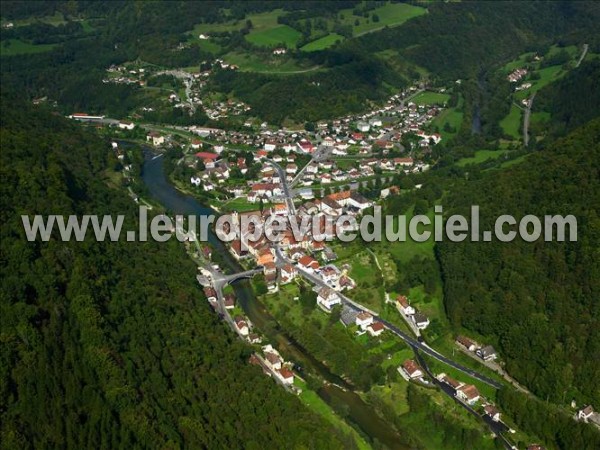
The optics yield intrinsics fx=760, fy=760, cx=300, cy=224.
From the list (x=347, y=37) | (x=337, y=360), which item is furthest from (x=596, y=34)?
(x=337, y=360)

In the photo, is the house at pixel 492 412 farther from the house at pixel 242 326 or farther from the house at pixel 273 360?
the house at pixel 242 326

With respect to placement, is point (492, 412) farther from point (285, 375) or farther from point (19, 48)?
point (19, 48)

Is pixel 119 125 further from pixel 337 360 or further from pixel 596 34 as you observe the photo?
pixel 596 34

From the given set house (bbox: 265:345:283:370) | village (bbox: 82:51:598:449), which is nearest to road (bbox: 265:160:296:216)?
village (bbox: 82:51:598:449)

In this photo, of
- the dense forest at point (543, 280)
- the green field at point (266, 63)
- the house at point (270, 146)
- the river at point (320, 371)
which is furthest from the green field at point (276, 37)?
the dense forest at point (543, 280)

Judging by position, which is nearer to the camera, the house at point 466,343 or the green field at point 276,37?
the house at point 466,343

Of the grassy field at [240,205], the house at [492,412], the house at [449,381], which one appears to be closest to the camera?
the house at [492,412]

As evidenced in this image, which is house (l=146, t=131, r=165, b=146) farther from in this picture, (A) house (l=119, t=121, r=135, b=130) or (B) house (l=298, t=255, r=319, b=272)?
(B) house (l=298, t=255, r=319, b=272)
